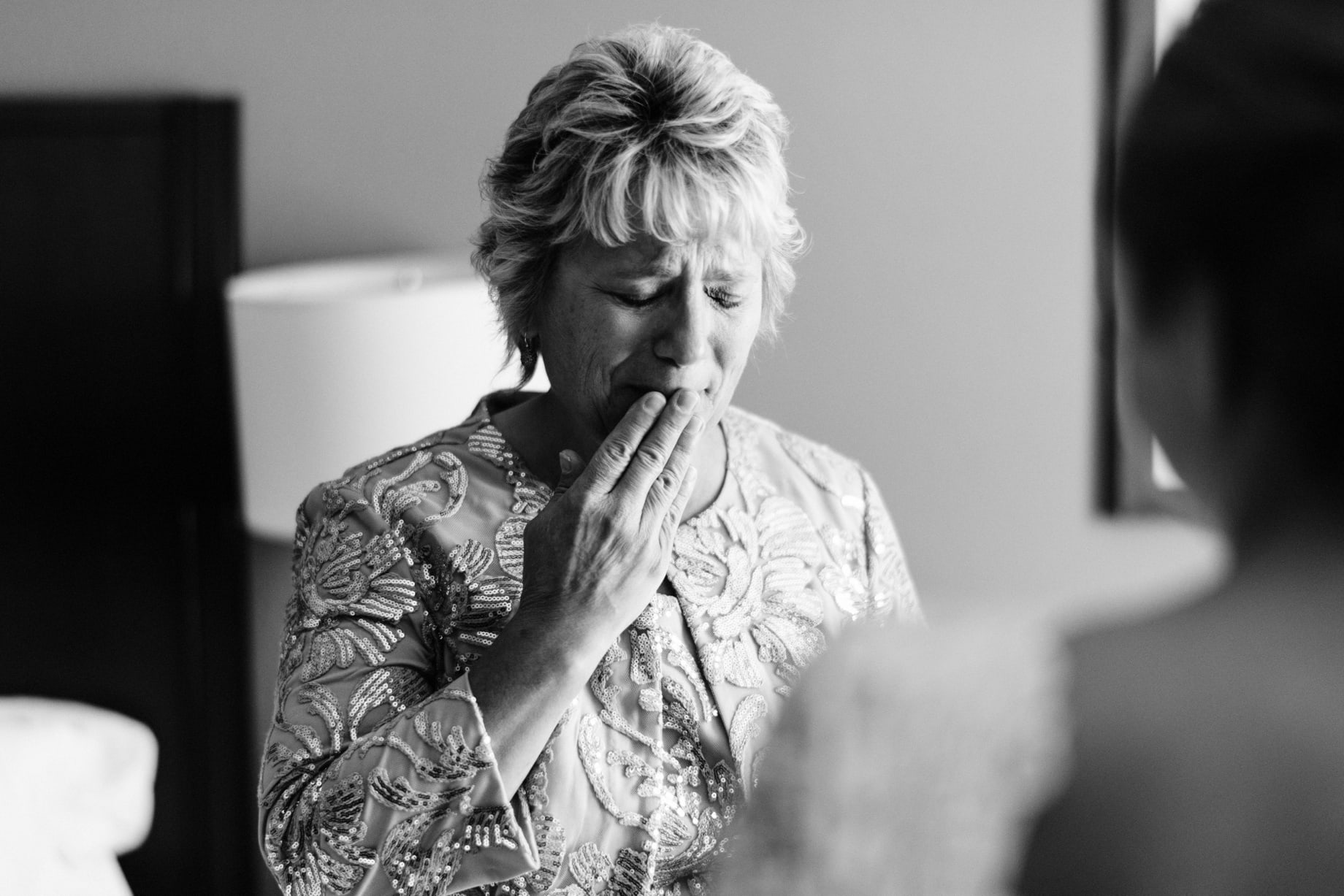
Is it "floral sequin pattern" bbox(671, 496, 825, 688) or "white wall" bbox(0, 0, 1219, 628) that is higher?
"white wall" bbox(0, 0, 1219, 628)

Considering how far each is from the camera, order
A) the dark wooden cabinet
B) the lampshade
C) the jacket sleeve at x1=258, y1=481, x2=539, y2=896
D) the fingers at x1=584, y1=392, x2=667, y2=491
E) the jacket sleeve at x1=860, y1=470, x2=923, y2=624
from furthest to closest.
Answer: the dark wooden cabinet
the lampshade
the jacket sleeve at x1=860, y1=470, x2=923, y2=624
the fingers at x1=584, y1=392, x2=667, y2=491
the jacket sleeve at x1=258, y1=481, x2=539, y2=896

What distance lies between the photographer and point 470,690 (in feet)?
4.32

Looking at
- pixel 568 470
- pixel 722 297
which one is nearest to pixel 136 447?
pixel 568 470

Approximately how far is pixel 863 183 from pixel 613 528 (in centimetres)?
144

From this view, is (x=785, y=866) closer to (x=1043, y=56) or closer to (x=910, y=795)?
(x=910, y=795)

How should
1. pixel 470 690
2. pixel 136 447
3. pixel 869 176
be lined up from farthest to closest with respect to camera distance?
pixel 869 176, pixel 136 447, pixel 470 690

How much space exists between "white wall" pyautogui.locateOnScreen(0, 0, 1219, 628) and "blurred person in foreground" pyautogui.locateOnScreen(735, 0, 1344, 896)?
218cm

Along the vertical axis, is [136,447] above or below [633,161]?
below

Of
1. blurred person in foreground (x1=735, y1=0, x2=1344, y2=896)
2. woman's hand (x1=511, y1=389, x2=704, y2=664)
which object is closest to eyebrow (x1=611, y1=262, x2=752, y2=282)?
woman's hand (x1=511, y1=389, x2=704, y2=664)

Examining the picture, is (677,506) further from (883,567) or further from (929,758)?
(929,758)

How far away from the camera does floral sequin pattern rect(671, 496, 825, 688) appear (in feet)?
5.03

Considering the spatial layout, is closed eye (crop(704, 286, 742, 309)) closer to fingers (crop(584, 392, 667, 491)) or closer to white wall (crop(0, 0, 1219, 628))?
fingers (crop(584, 392, 667, 491))

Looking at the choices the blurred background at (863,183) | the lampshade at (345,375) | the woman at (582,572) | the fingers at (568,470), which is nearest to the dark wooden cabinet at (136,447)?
the blurred background at (863,183)

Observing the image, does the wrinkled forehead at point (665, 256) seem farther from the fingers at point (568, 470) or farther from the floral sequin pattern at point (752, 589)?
the floral sequin pattern at point (752, 589)
